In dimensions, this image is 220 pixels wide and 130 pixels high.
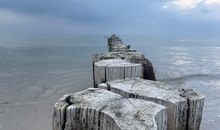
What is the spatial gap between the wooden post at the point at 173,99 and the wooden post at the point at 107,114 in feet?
1.09

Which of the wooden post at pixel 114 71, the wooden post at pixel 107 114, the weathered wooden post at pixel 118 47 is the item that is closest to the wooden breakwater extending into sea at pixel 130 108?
the wooden post at pixel 107 114

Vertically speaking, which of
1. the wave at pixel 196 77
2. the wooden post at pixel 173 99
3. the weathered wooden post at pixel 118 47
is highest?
the weathered wooden post at pixel 118 47

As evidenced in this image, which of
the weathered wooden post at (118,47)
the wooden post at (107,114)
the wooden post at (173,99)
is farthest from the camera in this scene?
the weathered wooden post at (118,47)

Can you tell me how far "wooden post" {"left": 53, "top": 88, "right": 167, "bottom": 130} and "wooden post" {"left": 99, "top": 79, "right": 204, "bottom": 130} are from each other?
33cm

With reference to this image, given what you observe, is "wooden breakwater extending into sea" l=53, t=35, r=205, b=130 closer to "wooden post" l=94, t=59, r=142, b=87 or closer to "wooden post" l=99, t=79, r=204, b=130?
"wooden post" l=99, t=79, r=204, b=130

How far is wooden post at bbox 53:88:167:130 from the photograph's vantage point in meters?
2.32

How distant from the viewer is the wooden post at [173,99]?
3.00 meters

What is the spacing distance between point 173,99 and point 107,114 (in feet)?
2.93

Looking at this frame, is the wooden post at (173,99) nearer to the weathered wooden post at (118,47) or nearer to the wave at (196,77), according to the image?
the weathered wooden post at (118,47)

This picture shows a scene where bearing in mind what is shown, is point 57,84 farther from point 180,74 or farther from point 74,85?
point 180,74

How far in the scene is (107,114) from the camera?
2.43 m

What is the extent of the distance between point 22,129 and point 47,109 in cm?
123

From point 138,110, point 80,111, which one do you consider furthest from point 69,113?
point 138,110

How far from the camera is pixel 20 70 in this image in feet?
38.0
